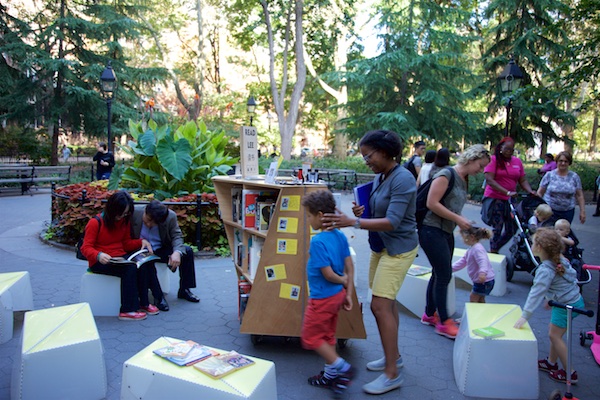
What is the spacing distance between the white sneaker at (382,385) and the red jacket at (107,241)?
9.61 ft

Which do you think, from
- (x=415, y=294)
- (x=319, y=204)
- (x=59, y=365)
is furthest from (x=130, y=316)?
(x=415, y=294)

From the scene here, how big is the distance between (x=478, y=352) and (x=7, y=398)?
134 inches

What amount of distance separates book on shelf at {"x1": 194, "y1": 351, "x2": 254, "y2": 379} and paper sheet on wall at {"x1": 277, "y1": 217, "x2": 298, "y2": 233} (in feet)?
3.81

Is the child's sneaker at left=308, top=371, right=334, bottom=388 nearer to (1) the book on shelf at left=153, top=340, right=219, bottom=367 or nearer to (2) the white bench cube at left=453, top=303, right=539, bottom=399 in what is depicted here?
(1) the book on shelf at left=153, top=340, right=219, bottom=367

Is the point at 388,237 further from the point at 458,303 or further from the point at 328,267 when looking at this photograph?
the point at 458,303

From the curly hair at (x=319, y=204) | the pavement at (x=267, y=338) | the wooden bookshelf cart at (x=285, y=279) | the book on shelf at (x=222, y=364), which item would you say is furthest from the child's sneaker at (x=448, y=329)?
the book on shelf at (x=222, y=364)

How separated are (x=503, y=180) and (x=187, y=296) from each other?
449 cm

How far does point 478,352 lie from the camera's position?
350 centimetres

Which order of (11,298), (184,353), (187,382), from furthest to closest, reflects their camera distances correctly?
(11,298)
(184,353)
(187,382)

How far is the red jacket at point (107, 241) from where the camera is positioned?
484 cm

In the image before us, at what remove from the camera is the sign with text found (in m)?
4.79

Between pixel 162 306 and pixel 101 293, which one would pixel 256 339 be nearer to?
pixel 162 306

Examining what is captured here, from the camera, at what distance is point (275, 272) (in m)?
4.00

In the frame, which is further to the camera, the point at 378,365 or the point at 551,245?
the point at 378,365
